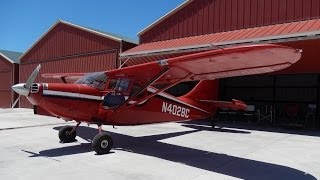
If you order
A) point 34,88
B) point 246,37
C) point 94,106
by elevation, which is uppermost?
point 246,37

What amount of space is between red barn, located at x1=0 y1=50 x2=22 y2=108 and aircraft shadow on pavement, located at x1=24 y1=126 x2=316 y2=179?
2274 cm

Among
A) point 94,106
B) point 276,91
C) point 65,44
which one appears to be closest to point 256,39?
point 94,106

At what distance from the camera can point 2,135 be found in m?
10.8

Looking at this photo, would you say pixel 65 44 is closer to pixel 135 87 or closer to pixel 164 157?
pixel 135 87

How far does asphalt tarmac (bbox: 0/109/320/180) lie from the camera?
596cm

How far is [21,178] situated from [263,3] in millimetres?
12149

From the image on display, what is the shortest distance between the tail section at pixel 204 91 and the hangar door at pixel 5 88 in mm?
23309

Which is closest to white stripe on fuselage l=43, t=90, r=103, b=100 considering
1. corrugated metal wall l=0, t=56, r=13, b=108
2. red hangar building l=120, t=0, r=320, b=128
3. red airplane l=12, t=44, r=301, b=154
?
red airplane l=12, t=44, r=301, b=154

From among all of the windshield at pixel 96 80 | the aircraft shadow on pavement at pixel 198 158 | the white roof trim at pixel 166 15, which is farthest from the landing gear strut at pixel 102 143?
the white roof trim at pixel 166 15

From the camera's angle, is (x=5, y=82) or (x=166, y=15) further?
(x=5, y=82)

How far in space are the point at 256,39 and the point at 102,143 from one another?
278 inches

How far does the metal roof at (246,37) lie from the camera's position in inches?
429

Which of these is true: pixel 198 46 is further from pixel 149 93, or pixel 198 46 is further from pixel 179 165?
pixel 179 165

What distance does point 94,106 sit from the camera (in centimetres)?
834
